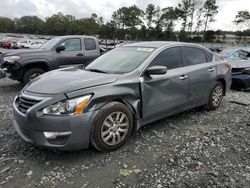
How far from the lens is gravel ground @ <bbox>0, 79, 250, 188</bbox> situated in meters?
3.04

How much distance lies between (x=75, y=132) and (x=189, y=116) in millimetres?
2939

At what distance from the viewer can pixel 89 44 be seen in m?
8.71

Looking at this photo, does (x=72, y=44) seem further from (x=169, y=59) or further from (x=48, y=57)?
(x=169, y=59)

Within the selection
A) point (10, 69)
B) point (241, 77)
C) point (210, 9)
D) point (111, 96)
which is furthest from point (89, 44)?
point (210, 9)

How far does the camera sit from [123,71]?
13.2 ft

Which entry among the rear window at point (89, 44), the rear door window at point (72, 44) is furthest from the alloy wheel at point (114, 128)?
the rear window at point (89, 44)

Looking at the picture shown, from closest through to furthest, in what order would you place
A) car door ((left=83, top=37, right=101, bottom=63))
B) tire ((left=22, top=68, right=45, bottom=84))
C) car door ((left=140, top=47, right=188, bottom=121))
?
car door ((left=140, top=47, right=188, bottom=121)) < tire ((left=22, top=68, right=45, bottom=84)) < car door ((left=83, top=37, right=101, bottom=63))

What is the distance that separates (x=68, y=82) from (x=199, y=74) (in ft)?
8.93

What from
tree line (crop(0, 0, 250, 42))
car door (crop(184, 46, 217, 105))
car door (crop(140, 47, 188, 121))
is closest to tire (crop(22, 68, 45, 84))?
car door (crop(140, 47, 188, 121))

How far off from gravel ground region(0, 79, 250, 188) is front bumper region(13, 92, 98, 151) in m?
0.33

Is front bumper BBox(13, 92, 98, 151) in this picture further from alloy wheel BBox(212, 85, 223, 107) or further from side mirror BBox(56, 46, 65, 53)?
side mirror BBox(56, 46, 65, 53)

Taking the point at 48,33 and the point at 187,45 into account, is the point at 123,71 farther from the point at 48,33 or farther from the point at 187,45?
the point at 48,33

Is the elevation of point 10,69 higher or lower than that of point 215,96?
higher

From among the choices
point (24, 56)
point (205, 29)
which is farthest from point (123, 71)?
point (205, 29)
